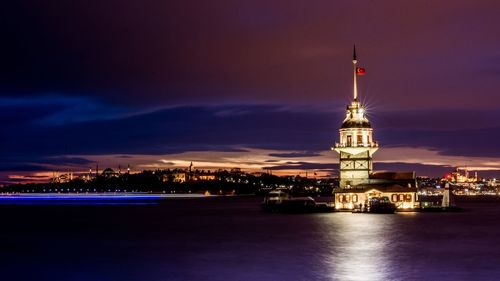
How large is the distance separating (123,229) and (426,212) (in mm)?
42090

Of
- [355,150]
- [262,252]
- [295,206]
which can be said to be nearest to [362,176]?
[355,150]

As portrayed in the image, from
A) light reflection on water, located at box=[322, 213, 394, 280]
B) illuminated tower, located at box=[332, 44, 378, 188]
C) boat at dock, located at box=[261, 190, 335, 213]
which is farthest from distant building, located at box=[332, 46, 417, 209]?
light reflection on water, located at box=[322, 213, 394, 280]

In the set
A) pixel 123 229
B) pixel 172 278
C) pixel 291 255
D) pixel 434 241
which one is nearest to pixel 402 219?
pixel 434 241

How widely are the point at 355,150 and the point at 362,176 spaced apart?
347 cm

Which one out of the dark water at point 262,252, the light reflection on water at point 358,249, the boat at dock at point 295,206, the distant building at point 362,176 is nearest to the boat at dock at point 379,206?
the distant building at point 362,176

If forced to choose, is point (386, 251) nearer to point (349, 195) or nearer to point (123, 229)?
point (123, 229)

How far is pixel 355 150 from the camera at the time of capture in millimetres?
95938

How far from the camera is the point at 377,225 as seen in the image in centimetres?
7325

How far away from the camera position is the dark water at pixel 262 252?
4066 centimetres

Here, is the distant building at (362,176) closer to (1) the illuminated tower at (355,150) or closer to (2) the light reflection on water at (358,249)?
(1) the illuminated tower at (355,150)

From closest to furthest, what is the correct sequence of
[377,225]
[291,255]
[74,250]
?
[291,255] < [74,250] < [377,225]

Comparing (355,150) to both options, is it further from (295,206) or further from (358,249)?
(358,249)

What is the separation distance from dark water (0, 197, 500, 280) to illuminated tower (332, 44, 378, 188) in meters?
17.4

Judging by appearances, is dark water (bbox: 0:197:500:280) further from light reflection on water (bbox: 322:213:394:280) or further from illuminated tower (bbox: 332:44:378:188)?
illuminated tower (bbox: 332:44:378:188)
